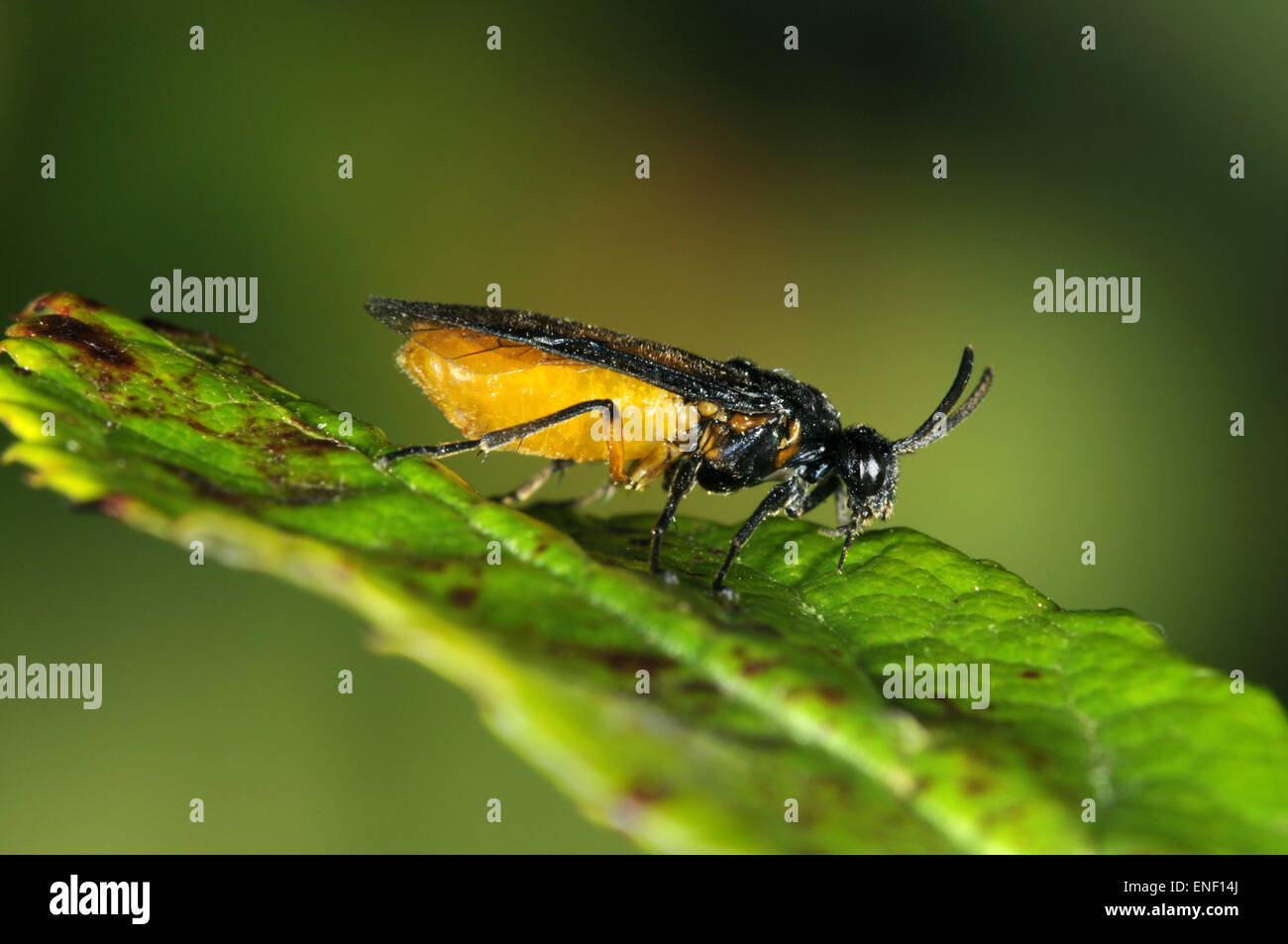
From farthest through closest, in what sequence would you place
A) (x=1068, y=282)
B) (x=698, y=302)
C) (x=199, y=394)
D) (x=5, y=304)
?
(x=698, y=302) < (x=1068, y=282) < (x=5, y=304) < (x=199, y=394)

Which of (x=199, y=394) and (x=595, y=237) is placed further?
(x=595, y=237)

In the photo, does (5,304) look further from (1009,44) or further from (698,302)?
(1009,44)

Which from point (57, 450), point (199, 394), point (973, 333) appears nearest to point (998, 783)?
point (57, 450)
